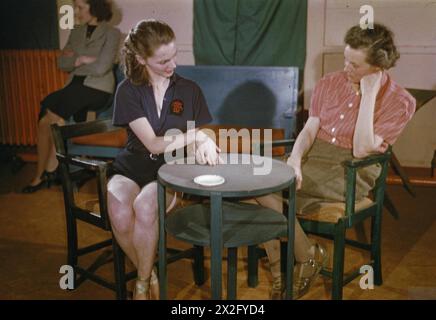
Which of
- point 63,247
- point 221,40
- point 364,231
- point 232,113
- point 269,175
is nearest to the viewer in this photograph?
point 269,175

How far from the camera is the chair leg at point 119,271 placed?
8.25 feet

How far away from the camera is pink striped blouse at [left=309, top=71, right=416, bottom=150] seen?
8.53 feet

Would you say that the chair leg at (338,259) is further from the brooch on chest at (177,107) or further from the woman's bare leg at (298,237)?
the brooch on chest at (177,107)

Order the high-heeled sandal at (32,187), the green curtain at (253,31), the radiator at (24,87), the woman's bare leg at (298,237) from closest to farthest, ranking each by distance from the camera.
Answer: the woman's bare leg at (298,237)
the high-heeled sandal at (32,187)
the green curtain at (253,31)
the radiator at (24,87)

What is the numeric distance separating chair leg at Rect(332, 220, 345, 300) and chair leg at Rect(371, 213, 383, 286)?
32 centimetres

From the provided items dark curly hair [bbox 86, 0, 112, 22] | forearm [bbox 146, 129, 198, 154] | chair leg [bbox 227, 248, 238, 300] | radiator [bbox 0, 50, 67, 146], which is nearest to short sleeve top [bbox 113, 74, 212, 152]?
forearm [bbox 146, 129, 198, 154]

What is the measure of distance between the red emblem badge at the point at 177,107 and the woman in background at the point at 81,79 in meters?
2.07

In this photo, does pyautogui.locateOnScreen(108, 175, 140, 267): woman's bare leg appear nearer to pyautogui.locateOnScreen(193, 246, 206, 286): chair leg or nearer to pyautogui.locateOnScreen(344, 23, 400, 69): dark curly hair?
pyautogui.locateOnScreen(193, 246, 206, 286): chair leg

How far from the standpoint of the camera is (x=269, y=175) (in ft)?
7.38

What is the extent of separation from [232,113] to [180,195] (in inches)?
77.3

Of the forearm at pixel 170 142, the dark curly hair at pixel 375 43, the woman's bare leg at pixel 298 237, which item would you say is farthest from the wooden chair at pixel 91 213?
the dark curly hair at pixel 375 43

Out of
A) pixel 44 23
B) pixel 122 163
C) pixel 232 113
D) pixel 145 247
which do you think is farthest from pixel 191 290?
pixel 44 23

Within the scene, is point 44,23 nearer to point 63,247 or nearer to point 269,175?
point 63,247

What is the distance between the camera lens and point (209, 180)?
6.94 feet
